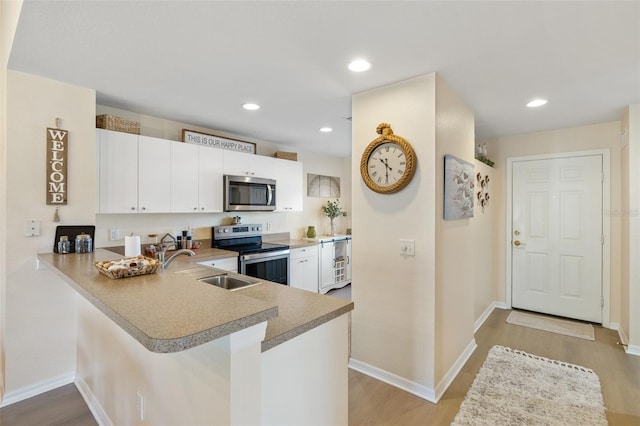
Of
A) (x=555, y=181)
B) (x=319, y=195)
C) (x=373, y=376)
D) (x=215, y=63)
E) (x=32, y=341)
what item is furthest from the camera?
(x=319, y=195)

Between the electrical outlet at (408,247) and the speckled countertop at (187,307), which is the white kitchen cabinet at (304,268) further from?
the speckled countertop at (187,307)

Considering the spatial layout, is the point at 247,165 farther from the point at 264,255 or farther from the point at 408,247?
the point at 408,247

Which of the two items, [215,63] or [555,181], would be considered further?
[555,181]

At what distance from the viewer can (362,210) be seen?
104 inches

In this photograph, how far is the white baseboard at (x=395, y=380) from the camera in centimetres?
228

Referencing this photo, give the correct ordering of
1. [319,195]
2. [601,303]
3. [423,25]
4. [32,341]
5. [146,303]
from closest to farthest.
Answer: [146,303] → [423,25] → [32,341] → [601,303] → [319,195]

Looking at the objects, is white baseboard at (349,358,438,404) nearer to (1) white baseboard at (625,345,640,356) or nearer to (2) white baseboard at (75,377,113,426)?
(2) white baseboard at (75,377,113,426)

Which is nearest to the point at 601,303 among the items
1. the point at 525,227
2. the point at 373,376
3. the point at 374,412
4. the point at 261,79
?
the point at 525,227

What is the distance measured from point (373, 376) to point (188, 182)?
258 cm

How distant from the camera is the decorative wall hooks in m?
3.64

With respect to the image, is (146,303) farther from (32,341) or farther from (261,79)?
(32,341)

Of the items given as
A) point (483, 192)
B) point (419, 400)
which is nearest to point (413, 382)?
point (419, 400)

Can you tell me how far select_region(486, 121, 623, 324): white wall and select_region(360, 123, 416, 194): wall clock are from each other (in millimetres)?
2688

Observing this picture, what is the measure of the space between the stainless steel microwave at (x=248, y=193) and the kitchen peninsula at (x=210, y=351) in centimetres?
174
